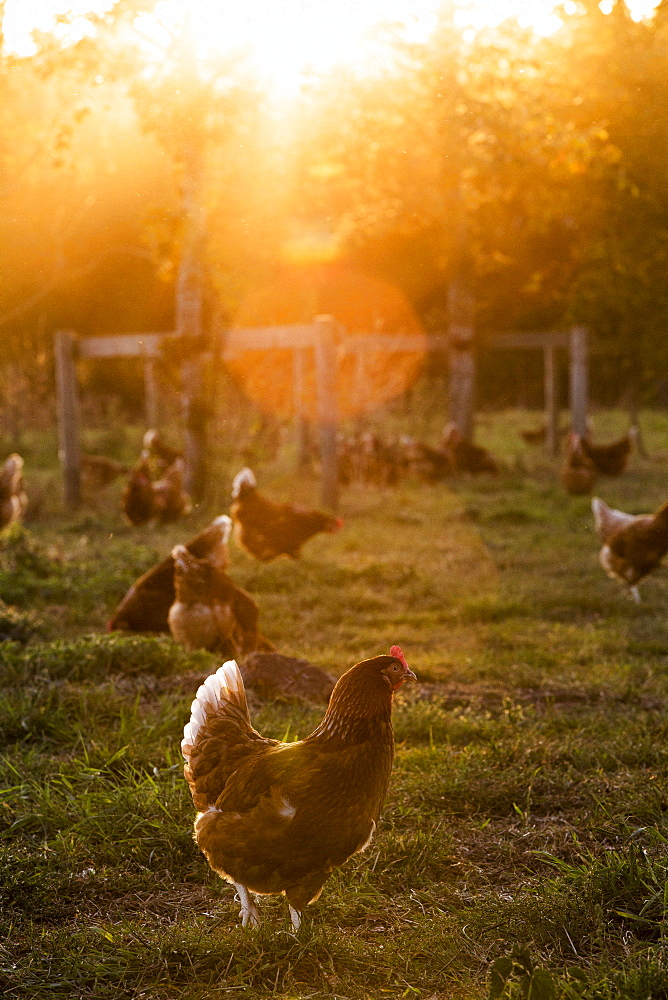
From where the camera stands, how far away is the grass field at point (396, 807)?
9.37 ft

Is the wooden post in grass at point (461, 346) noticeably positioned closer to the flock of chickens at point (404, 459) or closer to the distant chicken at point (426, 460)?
the flock of chickens at point (404, 459)

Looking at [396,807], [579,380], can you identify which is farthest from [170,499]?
[396,807]

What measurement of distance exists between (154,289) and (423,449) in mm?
13085

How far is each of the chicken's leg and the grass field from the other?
0.21ft

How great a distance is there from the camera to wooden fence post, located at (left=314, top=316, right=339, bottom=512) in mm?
11719

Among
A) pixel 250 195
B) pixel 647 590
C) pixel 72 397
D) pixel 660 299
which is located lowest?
pixel 647 590

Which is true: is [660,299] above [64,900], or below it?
above

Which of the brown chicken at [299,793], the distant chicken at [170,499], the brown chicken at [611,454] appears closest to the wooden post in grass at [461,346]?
the brown chicken at [611,454]

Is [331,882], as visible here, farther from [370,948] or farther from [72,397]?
[72,397]

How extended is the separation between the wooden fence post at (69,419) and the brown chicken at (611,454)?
7470 millimetres

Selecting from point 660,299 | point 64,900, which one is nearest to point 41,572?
point 64,900

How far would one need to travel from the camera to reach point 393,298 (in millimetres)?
23469

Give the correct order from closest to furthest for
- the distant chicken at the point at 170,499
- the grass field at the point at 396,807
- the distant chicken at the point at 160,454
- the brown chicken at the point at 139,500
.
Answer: the grass field at the point at 396,807 < the brown chicken at the point at 139,500 < the distant chicken at the point at 170,499 < the distant chicken at the point at 160,454

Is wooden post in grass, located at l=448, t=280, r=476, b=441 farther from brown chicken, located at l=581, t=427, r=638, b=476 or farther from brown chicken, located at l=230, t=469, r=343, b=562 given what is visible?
brown chicken, located at l=230, t=469, r=343, b=562
